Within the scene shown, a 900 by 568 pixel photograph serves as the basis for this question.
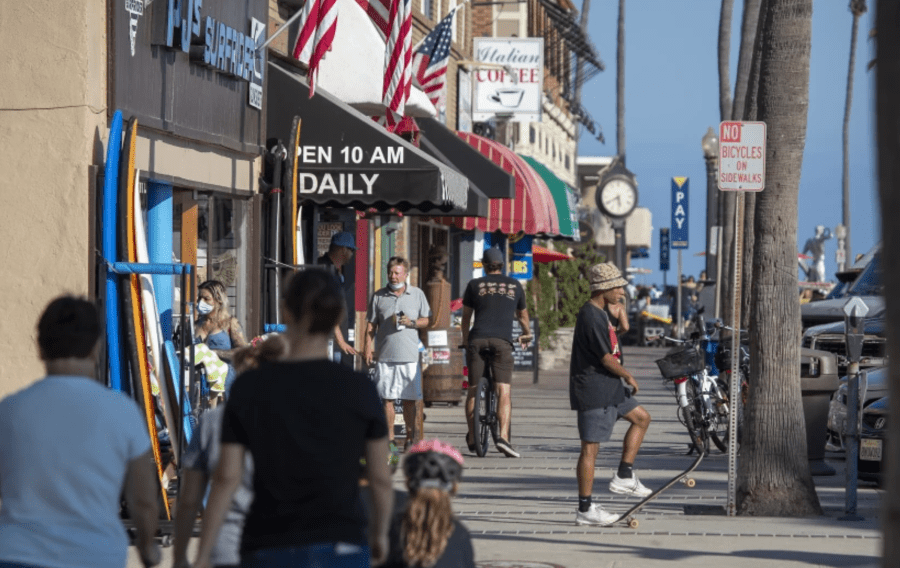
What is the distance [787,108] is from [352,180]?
5314mm

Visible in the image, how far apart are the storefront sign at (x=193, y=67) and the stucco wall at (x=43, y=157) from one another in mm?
387

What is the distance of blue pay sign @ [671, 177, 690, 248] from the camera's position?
31933 mm

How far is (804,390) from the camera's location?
1379 centimetres

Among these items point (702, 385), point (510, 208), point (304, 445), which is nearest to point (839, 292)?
point (510, 208)

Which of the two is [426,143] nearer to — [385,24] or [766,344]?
[385,24]

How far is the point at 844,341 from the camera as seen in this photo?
17.6 metres

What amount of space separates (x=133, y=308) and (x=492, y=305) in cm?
539

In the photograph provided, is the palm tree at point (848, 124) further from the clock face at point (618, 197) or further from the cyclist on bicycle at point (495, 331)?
the cyclist on bicycle at point (495, 331)

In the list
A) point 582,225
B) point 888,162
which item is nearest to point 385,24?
point 888,162

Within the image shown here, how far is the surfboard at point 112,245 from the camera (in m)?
9.74

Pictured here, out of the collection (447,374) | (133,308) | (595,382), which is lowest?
(447,374)

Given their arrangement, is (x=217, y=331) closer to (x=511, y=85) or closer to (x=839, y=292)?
(x=839, y=292)

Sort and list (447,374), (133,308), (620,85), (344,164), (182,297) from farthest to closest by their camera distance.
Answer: (620,85), (447,374), (344,164), (133,308), (182,297)

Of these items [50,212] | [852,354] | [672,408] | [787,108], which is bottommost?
[672,408]
